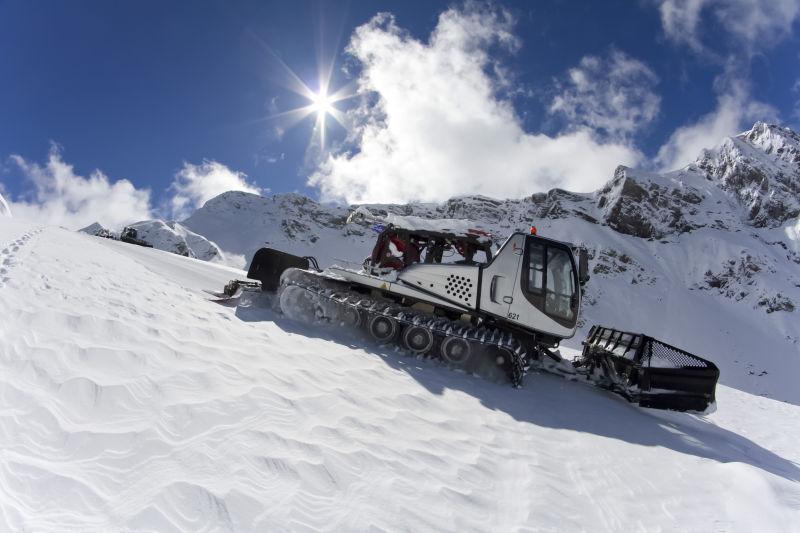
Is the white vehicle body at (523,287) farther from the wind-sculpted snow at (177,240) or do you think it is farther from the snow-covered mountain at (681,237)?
the wind-sculpted snow at (177,240)

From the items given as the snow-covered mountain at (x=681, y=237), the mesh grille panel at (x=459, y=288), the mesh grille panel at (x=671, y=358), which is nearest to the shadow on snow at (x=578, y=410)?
the mesh grille panel at (x=671, y=358)

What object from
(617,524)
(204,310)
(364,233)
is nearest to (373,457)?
(617,524)

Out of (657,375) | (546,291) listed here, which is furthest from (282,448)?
(657,375)

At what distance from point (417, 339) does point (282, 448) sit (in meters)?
4.92

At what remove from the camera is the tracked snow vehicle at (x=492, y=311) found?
23.1 feet

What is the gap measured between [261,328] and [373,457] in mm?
4063

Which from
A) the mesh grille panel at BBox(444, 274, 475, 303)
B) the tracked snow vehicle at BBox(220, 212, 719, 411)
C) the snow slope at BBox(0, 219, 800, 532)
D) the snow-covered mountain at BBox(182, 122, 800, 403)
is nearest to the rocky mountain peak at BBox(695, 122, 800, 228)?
the snow-covered mountain at BBox(182, 122, 800, 403)

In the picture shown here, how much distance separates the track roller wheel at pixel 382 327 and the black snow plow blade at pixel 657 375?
3.88 m

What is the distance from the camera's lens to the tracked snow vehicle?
7.05 meters

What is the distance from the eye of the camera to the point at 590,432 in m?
5.31

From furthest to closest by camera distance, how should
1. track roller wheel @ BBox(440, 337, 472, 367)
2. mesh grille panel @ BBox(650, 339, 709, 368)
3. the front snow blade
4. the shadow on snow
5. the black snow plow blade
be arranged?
the front snow blade < track roller wheel @ BBox(440, 337, 472, 367) < mesh grille panel @ BBox(650, 339, 709, 368) < the black snow plow blade < the shadow on snow

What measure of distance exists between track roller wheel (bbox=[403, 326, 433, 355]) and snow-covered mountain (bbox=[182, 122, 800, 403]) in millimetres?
85270

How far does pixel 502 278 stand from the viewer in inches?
308

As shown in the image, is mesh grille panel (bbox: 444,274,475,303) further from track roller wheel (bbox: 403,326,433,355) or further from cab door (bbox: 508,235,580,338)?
track roller wheel (bbox: 403,326,433,355)
